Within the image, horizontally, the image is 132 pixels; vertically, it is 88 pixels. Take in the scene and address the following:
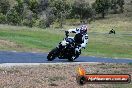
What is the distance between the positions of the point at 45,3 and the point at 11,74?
412 feet

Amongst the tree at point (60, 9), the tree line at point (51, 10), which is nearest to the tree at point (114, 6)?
the tree line at point (51, 10)

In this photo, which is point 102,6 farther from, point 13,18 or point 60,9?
point 13,18

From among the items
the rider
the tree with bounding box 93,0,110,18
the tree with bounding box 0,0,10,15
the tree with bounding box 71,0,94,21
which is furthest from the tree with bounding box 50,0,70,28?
the rider

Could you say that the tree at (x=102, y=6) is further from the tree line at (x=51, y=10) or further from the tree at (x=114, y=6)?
the tree at (x=114, y=6)

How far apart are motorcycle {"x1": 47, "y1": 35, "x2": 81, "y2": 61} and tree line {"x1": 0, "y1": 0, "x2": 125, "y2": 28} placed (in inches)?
3069

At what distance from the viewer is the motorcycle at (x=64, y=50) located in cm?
2514

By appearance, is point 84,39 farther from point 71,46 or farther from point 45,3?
point 45,3

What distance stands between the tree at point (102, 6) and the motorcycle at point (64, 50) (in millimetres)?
116155

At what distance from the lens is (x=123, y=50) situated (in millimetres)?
46219

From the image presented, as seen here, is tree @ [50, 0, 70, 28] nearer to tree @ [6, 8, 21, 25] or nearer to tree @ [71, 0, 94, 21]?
tree @ [71, 0, 94, 21]

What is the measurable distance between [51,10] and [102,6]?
74.8 feet

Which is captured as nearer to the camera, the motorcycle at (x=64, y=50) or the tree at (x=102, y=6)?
the motorcycle at (x=64, y=50)

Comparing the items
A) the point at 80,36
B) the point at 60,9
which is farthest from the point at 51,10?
the point at 80,36

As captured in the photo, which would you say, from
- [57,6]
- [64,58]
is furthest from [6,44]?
[57,6]
